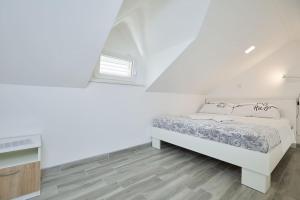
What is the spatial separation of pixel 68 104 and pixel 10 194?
100 centimetres

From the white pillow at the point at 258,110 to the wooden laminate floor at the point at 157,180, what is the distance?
0.91 m

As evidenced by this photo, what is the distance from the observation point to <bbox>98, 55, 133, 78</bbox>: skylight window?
234cm

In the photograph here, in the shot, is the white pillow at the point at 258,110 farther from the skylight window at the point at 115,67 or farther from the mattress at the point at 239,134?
the skylight window at the point at 115,67

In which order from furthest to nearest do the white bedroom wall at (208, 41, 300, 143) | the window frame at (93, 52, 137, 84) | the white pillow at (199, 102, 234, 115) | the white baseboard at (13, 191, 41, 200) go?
the white pillow at (199, 102, 234, 115)
the white bedroom wall at (208, 41, 300, 143)
the window frame at (93, 52, 137, 84)
the white baseboard at (13, 191, 41, 200)

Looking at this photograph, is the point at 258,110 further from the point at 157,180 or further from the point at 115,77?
the point at 115,77

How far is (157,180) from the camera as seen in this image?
1657 mm

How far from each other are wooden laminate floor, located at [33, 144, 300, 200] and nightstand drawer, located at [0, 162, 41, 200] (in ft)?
0.48

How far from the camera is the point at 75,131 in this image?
1.97 meters

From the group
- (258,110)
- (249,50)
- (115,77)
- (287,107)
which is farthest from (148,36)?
(287,107)

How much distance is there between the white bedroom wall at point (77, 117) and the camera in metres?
1.61

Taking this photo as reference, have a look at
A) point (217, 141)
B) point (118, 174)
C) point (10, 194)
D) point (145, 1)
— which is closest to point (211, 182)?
point (217, 141)

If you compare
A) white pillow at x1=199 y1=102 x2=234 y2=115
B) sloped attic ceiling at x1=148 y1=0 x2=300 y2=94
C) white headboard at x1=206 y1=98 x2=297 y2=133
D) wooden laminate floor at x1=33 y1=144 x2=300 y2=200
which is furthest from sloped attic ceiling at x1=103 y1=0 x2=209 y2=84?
white headboard at x1=206 y1=98 x2=297 y2=133

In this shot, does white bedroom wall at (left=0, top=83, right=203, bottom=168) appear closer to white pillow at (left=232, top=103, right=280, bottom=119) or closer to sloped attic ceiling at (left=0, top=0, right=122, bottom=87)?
sloped attic ceiling at (left=0, top=0, right=122, bottom=87)

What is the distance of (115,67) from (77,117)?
1014 millimetres
